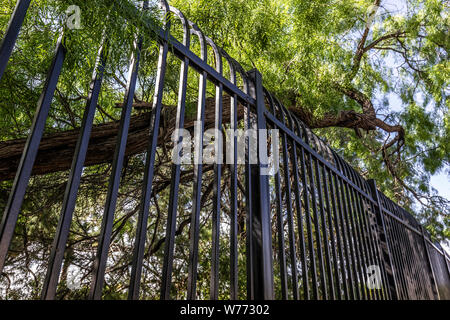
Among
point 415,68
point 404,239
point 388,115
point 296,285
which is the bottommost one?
point 296,285

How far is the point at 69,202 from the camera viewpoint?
0.76m

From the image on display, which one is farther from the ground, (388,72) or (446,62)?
(388,72)

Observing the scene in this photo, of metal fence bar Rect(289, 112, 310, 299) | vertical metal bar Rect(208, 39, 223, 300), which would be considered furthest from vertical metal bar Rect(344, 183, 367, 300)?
vertical metal bar Rect(208, 39, 223, 300)

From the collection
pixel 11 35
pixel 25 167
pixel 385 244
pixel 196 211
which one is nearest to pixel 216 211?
pixel 196 211

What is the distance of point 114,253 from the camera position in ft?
9.39

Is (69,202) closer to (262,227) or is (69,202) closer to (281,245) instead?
(262,227)

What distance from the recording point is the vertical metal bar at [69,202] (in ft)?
2.28

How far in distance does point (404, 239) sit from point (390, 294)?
1269 mm

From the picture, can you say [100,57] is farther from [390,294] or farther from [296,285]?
[390,294]

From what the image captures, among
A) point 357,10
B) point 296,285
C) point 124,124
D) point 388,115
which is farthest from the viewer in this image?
point 388,115

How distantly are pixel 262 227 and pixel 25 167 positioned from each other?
0.95 meters

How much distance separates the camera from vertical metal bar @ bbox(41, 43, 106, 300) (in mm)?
Result: 696

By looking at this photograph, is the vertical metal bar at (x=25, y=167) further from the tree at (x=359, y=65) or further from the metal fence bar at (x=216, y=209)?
the tree at (x=359, y=65)

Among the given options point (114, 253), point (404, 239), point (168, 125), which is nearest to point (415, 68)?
point (404, 239)
